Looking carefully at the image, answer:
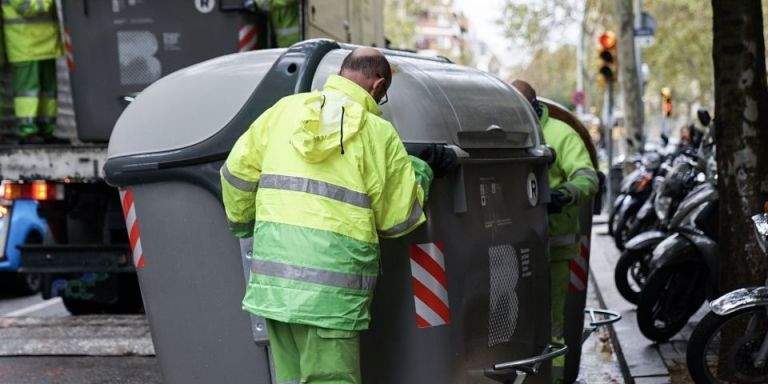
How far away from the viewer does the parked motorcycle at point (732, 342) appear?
6266 mm

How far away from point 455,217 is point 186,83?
117 cm

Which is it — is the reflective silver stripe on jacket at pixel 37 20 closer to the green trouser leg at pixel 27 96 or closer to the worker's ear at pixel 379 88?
the green trouser leg at pixel 27 96

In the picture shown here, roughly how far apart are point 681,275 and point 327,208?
464 centimetres

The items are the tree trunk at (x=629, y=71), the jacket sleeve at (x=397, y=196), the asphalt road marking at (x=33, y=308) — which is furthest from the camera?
the tree trunk at (x=629, y=71)

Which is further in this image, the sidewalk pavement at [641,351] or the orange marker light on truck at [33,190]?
the orange marker light on truck at [33,190]

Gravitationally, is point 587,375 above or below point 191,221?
below

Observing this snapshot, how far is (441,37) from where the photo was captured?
178250 millimetres

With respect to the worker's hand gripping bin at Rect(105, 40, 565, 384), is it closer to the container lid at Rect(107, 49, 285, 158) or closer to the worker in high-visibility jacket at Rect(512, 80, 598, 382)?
the container lid at Rect(107, 49, 285, 158)

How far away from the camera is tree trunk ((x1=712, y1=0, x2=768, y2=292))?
265 inches

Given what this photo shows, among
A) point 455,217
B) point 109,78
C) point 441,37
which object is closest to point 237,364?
point 455,217

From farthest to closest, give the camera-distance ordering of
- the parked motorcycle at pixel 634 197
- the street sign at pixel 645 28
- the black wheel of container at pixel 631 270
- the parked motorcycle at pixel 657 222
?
the street sign at pixel 645 28, the parked motorcycle at pixel 634 197, the black wheel of container at pixel 631 270, the parked motorcycle at pixel 657 222

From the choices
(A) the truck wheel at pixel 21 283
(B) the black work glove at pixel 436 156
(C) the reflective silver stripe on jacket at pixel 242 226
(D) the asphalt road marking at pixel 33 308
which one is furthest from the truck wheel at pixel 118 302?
(B) the black work glove at pixel 436 156

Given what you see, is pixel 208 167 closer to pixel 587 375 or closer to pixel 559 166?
pixel 559 166

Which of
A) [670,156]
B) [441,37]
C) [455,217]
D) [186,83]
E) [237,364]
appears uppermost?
[186,83]
